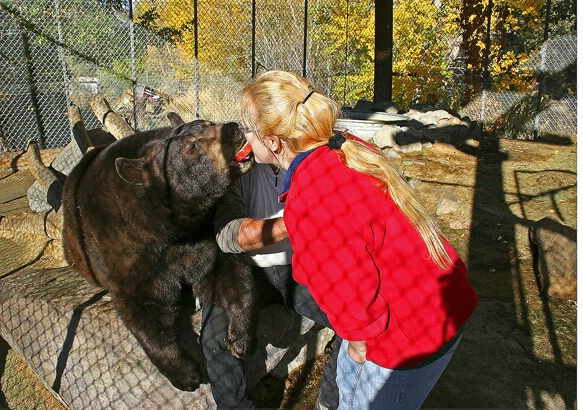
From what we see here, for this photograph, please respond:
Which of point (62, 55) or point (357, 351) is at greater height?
point (62, 55)

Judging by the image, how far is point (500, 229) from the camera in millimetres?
6355

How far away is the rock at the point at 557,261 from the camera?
4.64 m

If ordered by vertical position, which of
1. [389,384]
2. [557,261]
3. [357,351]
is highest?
[357,351]

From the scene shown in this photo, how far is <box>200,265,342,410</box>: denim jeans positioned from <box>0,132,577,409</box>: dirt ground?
20.9 inches

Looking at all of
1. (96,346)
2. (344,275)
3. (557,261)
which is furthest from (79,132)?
(344,275)

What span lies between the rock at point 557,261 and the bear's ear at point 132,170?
3602 millimetres

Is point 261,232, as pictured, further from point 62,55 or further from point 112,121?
point 62,55

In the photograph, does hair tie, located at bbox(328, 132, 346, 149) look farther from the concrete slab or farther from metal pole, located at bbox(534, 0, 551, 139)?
metal pole, located at bbox(534, 0, 551, 139)

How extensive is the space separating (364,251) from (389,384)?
571 millimetres

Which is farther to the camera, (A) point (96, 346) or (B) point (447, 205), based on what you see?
(B) point (447, 205)

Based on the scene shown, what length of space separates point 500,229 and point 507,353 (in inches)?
106

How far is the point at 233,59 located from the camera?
42.1ft

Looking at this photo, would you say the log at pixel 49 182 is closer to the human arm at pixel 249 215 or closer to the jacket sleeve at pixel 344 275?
the human arm at pixel 249 215

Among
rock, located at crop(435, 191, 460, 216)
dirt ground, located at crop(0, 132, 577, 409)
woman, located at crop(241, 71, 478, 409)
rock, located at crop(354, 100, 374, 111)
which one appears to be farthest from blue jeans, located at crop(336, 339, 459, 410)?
rock, located at crop(354, 100, 374, 111)
